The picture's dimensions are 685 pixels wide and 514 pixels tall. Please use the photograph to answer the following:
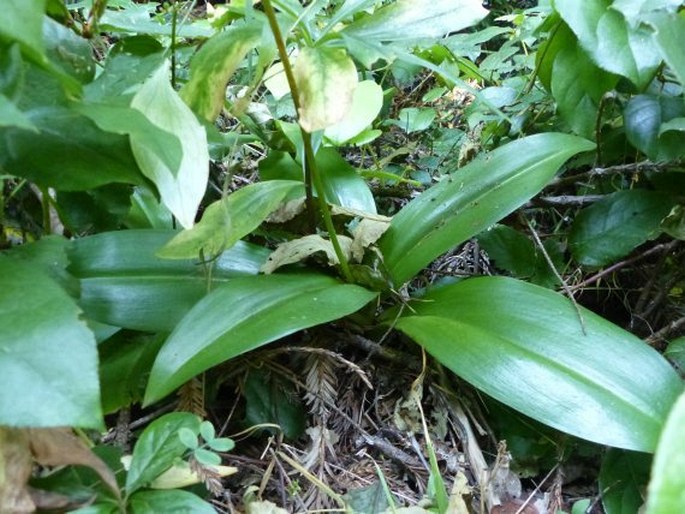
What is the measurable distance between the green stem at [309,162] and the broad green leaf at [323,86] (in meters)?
0.02

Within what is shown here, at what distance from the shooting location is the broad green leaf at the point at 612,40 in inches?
30.0

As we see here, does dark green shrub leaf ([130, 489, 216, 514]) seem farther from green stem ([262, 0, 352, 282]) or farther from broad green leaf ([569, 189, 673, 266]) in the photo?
broad green leaf ([569, 189, 673, 266])

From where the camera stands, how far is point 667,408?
1.96ft

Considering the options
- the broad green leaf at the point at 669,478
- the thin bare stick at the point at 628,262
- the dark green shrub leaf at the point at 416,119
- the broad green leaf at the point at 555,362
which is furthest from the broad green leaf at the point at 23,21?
the dark green shrub leaf at the point at 416,119

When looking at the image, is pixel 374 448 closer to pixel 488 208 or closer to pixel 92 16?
pixel 488 208

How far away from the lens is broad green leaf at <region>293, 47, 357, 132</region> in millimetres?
613

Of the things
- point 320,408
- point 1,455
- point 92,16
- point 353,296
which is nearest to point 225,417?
point 320,408

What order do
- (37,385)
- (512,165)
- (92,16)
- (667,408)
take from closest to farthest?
(37,385) < (667,408) < (92,16) < (512,165)

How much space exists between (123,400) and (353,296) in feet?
0.93

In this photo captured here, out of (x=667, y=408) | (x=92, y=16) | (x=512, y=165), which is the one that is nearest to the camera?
Answer: (x=667, y=408)

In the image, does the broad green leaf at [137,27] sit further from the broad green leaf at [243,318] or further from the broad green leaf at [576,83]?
the broad green leaf at [576,83]

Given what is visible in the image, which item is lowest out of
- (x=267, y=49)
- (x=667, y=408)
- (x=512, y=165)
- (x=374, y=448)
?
(x=374, y=448)

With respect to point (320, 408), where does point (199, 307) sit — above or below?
above

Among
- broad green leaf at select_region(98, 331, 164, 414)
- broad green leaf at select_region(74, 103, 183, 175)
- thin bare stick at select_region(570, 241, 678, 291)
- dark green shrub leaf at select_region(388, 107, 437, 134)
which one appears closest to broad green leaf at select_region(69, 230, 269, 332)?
broad green leaf at select_region(98, 331, 164, 414)
